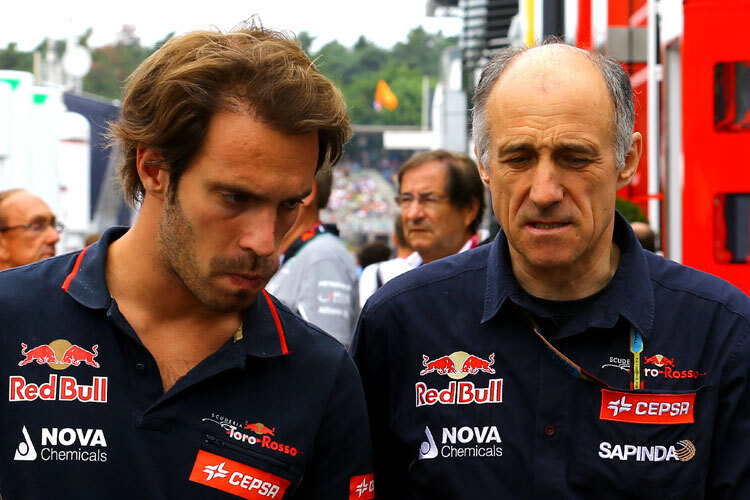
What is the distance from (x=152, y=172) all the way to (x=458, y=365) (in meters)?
0.97

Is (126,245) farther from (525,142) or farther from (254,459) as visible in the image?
(525,142)

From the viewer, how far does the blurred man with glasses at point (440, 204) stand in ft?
19.5

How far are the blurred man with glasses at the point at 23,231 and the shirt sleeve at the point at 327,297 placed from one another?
7.31 ft

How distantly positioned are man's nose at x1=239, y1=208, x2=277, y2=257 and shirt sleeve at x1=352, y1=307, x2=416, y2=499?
0.56m

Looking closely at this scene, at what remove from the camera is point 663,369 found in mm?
2723

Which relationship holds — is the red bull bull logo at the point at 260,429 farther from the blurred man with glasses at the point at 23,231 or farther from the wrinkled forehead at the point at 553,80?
the blurred man with glasses at the point at 23,231

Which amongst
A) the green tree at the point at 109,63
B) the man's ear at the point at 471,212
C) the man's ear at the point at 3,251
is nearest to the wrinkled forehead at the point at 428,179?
the man's ear at the point at 471,212

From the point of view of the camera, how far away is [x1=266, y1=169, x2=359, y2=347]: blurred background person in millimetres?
5328

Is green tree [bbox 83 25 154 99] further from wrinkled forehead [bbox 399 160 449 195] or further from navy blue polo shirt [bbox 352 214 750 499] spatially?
navy blue polo shirt [bbox 352 214 750 499]

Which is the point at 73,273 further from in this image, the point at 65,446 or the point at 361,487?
the point at 361,487

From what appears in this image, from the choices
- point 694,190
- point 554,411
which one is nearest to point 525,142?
point 554,411

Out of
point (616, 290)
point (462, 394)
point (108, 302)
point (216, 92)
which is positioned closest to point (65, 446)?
point (108, 302)

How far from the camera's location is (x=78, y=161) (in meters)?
12.6

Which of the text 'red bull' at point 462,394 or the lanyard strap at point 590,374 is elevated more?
the lanyard strap at point 590,374
